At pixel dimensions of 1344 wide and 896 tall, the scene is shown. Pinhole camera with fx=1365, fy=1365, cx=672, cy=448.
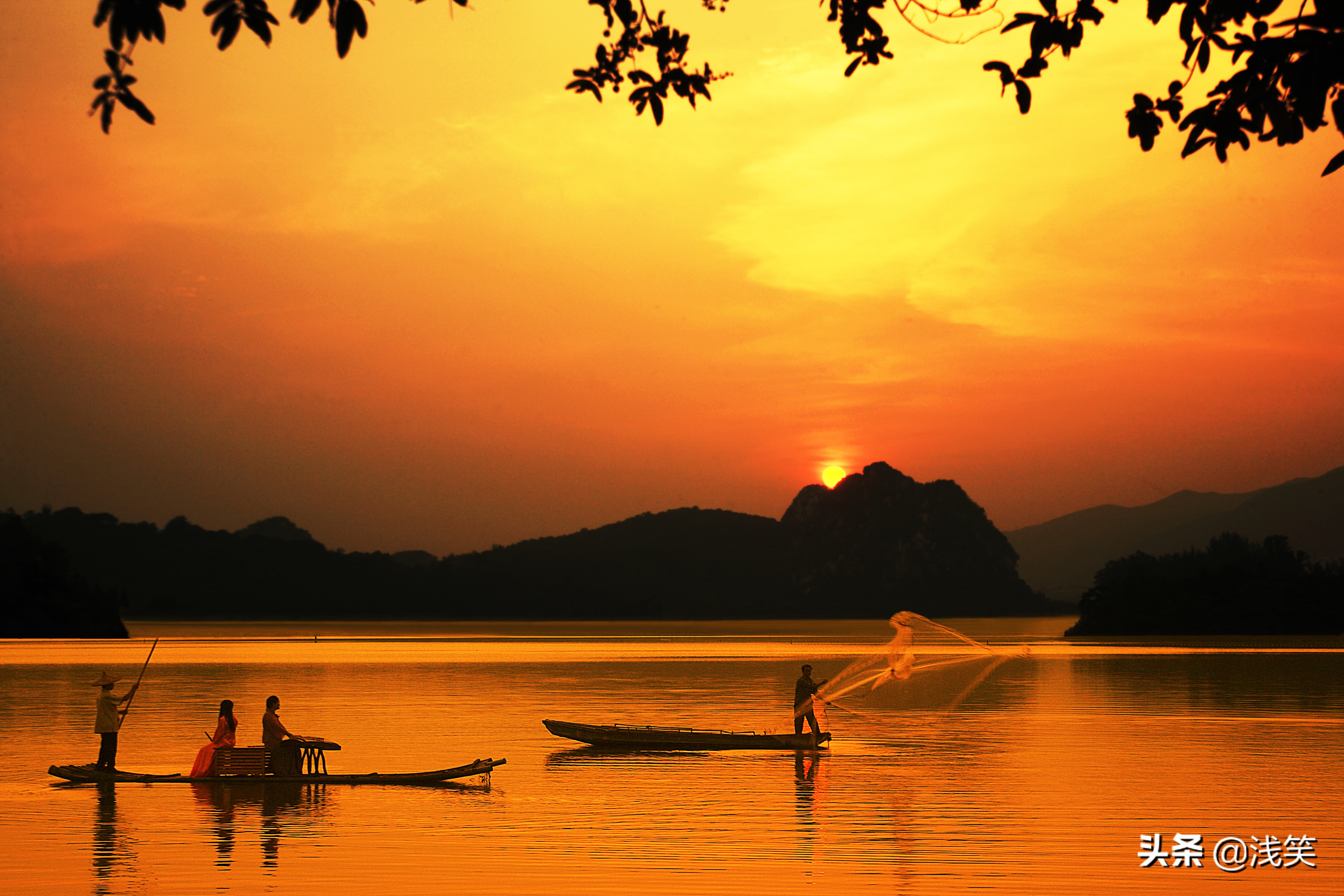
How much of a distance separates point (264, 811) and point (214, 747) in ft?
11.0

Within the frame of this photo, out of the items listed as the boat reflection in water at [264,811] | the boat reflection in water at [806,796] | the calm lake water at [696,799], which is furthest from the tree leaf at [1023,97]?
the boat reflection in water at [264,811]

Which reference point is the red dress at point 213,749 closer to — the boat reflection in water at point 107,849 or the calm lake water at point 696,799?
the calm lake water at point 696,799

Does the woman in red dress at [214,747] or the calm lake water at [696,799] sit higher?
the woman in red dress at [214,747]

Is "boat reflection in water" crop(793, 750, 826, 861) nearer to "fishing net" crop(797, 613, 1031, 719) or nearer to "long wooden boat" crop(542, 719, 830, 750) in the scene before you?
"long wooden boat" crop(542, 719, 830, 750)

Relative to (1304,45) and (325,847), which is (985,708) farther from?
(1304,45)

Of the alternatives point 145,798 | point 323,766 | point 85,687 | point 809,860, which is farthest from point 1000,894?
point 85,687

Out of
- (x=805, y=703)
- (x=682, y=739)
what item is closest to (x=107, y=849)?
(x=682, y=739)

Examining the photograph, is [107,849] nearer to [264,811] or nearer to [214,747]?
[264,811]

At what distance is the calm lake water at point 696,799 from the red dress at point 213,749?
1.89 ft

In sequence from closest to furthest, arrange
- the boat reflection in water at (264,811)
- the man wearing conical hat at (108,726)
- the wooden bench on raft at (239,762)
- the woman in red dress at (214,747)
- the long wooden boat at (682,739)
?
the boat reflection in water at (264,811) → the wooden bench on raft at (239,762) → the woman in red dress at (214,747) → the man wearing conical hat at (108,726) → the long wooden boat at (682,739)

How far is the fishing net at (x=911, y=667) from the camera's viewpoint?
2845 centimetres

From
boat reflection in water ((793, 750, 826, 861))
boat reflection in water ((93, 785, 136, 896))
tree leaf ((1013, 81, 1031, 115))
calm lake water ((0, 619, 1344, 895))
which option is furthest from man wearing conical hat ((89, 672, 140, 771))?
tree leaf ((1013, 81, 1031, 115))

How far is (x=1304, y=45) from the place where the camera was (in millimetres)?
9820

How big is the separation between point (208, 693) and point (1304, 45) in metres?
65.0
